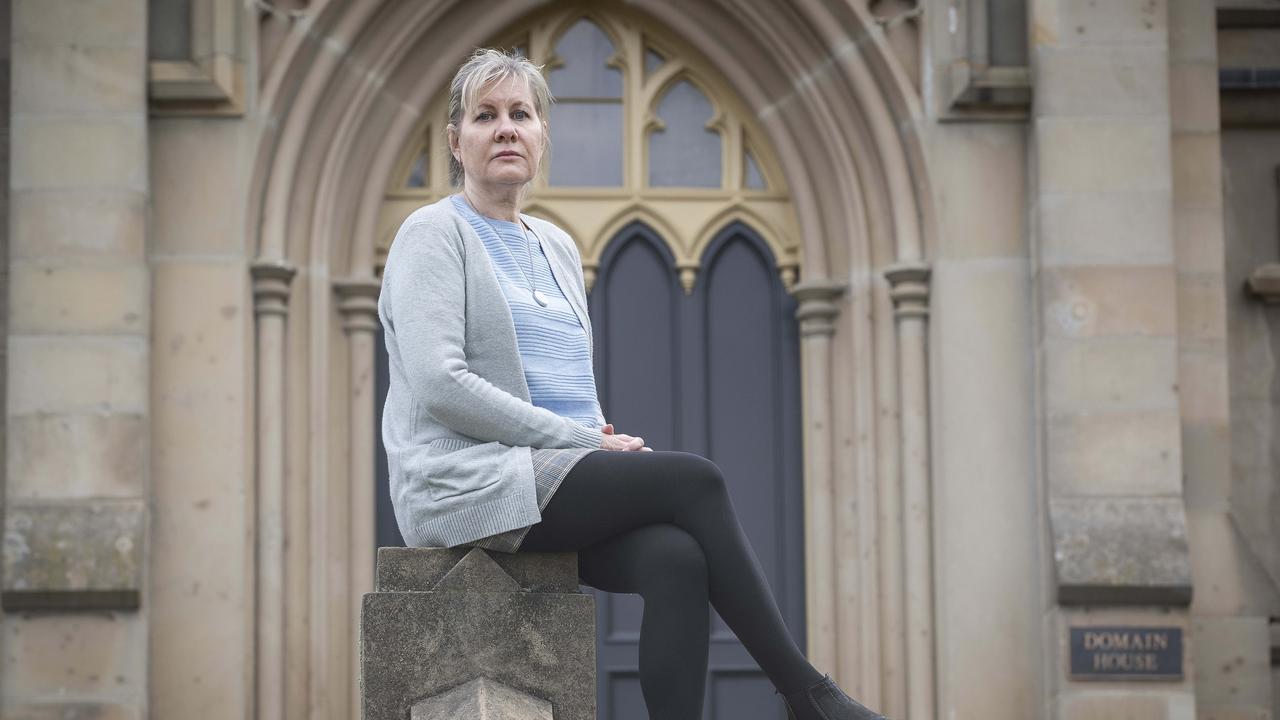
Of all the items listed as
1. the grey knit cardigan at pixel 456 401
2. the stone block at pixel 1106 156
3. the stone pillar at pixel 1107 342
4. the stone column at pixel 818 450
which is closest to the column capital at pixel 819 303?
the stone column at pixel 818 450

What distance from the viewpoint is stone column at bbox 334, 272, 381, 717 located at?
834 centimetres

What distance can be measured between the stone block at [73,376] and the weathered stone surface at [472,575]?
12.9 feet

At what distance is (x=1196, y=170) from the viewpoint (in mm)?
8133

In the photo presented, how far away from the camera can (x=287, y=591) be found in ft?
26.4

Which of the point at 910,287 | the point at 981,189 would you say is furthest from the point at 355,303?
the point at 981,189

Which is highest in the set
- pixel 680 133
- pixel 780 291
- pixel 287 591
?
pixel 680 133

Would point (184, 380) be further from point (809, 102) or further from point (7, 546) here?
point (809, 102)

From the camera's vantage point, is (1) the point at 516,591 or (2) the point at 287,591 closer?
(1) the point at 516,591

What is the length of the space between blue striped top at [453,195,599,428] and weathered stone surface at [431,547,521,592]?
33 cm

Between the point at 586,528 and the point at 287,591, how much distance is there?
4.34 meters

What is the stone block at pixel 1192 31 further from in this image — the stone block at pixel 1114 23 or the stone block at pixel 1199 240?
the stone block at pixel 1199 240

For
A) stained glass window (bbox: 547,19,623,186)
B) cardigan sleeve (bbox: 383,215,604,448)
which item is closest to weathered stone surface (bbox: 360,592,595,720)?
cardigan sleeve (bbox: 383,215,604,448)

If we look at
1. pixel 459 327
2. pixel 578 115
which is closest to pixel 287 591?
pixel 578 115

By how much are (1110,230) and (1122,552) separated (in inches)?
47.9
